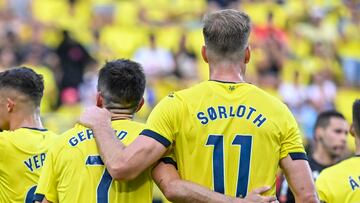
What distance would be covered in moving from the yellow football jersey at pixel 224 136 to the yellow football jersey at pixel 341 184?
108 cm

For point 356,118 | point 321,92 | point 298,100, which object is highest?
point 356,118

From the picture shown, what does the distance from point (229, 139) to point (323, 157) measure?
4.27 m

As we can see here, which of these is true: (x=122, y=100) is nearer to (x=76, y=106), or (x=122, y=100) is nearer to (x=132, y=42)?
(x=76, y=106)

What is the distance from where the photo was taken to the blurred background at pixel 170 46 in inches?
570

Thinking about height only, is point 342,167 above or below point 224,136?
below

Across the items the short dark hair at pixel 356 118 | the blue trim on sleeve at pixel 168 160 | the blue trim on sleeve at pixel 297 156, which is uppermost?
the short dark hair at pixel 356 118

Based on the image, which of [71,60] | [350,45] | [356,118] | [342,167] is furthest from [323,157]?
[350,45]

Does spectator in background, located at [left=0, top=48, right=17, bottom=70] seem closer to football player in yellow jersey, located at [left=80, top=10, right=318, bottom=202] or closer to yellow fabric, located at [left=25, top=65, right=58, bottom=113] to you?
yellow fabric, located at [left=25, top=65, right=58, bottom=113]

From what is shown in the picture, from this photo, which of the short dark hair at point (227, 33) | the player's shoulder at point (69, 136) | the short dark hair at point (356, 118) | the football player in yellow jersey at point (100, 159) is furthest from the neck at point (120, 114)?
the short dark hair at point (356, 118)

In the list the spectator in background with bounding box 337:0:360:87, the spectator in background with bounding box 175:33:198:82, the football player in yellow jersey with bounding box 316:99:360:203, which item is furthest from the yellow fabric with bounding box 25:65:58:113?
the football player in yellow jersey with bounding box 316:99:360:203

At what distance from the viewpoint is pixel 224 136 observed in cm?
458

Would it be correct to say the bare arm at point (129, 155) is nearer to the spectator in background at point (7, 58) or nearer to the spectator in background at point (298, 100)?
the spectator in background at point (7, 58)

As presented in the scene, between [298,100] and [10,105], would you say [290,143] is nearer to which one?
[10,105]

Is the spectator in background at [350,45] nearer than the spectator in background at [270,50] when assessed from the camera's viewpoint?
No
